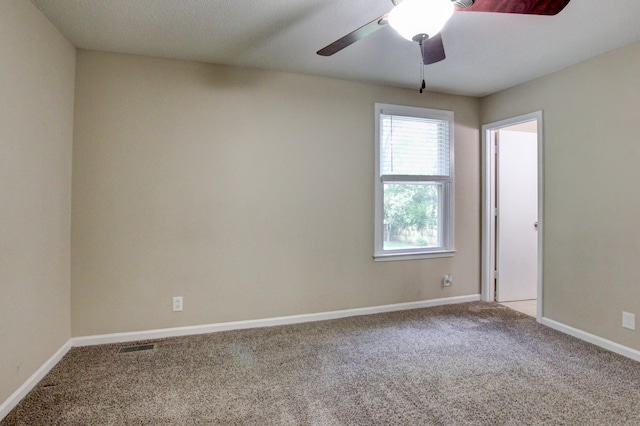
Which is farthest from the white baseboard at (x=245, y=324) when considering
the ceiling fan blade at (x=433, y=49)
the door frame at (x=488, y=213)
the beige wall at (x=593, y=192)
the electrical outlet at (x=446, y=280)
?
the ceiling fan blade at (x=433, y=49)

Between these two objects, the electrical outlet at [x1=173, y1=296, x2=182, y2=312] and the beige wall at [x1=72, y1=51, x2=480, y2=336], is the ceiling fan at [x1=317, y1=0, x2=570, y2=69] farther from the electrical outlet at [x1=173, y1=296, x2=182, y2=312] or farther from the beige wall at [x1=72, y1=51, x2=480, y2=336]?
the electrical outlet at [x1=173, y1=296, x2=182, y2=312]

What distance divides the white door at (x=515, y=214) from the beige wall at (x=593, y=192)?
0.72 m

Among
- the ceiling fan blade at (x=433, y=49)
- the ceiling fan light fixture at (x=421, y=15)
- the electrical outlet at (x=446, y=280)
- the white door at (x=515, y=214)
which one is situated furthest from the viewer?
the white door at (x=515, y=214)

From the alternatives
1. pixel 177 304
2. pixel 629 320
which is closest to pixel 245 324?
pixel 177 304

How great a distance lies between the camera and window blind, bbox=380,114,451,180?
3.59 m

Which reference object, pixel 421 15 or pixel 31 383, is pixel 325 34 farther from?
pixel 31 383

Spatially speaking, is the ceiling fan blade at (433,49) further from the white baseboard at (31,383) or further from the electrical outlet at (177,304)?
the white baseboard at (31,383)

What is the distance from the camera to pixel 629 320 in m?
2.56

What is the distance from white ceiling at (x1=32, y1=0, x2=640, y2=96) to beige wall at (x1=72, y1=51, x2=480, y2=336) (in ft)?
0.89

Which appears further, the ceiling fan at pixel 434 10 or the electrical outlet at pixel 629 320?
the electrical outlet at pixel 629 320

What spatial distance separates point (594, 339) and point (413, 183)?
2.09 metres

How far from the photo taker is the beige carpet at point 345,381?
6.02 ft

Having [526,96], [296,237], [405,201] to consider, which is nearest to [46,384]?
[296,237]

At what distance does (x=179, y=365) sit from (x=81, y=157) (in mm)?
1795
